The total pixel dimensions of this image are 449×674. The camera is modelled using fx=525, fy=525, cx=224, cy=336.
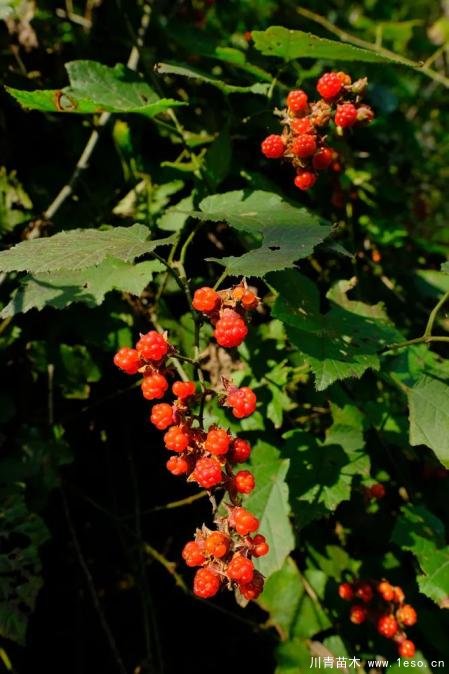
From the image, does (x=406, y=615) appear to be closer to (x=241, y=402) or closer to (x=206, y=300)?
(x=241, y=402)

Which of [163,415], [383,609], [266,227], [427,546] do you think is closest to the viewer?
[163,415]

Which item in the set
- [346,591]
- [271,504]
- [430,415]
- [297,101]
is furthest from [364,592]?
[297,101]

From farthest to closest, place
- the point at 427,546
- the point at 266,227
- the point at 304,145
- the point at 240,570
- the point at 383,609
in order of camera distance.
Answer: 1. the point at 383,609
2. the point at 427,546
3. the point at 304,145
4. the point at 266,227
5. the point at 240,570

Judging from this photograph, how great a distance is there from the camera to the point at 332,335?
1.43m

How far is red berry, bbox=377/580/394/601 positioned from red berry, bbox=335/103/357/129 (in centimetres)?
152

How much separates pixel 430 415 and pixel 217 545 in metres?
0.76

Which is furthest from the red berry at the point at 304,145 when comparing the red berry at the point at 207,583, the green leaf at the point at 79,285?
the red berry at the point at 207,583

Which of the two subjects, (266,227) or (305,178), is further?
(305,178)

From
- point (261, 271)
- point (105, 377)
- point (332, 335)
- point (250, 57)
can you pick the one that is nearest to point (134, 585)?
point (105, 377)

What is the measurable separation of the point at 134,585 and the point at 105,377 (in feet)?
2.78

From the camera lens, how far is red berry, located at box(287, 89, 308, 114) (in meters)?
1.50

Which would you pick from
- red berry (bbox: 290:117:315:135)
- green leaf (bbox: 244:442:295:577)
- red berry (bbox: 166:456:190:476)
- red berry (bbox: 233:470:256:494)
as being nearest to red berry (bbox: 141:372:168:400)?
red berry (bbox: 166:456:190:476)

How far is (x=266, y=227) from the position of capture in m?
1.39

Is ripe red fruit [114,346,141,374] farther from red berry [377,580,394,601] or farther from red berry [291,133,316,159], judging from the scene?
red berry [377,580,394,601]
